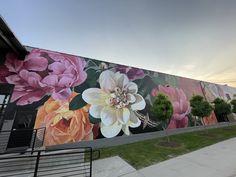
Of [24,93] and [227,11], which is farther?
[227,11]

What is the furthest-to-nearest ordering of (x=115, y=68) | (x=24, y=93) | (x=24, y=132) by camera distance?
(x=115, y=68)
(x=24, y=93)
(x=24, y=132)

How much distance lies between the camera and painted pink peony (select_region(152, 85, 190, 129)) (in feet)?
40.5

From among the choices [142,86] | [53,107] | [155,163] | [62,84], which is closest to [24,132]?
[53,107]

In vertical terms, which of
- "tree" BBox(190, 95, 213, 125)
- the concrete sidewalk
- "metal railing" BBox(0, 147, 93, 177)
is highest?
"tree" BBox(190, 95, 213, 125)

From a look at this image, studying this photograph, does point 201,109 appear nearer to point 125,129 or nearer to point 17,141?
point 125,129

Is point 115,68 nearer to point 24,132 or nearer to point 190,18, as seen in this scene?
point 190,18

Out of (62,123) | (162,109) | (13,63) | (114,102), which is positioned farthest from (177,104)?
(13,63)

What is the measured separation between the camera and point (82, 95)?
9273 millimetres

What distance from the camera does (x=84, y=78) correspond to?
9836mm

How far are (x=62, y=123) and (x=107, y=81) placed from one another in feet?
15.1

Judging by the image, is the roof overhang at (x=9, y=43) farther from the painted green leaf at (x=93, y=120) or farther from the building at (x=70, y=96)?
the painted green leaf at (x=93, y=120)

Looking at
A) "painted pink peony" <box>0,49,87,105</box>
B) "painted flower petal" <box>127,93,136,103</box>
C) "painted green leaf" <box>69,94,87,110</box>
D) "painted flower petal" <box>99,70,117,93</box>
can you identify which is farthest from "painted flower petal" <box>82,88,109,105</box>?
"painted flower petal" <box>127,93,136,103</box>

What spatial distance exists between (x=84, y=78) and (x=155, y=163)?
23.5ft

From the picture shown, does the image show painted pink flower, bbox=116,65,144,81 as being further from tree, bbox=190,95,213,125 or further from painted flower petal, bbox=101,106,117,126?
tree, bbox=190,95,213,125
